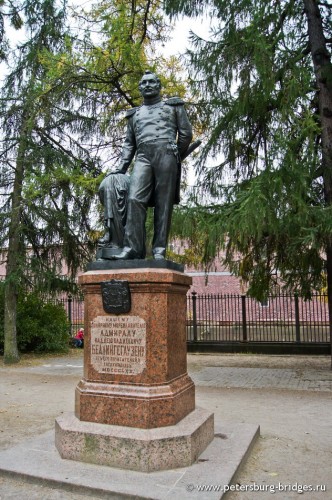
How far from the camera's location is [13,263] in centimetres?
1285

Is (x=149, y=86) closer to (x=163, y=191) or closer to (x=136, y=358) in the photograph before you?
(x=163, y=191)

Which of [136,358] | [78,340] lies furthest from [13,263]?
[136,358]

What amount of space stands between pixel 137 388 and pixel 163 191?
81.0 inches

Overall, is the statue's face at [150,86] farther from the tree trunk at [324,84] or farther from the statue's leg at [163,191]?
the tree trunk at [324,84]

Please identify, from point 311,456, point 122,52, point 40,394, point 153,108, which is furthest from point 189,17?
point 311,456

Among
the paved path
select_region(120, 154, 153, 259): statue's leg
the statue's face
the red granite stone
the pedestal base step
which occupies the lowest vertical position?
the paved path

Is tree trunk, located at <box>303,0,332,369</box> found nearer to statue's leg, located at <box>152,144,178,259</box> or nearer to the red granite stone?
statue's leg, located at <box>152,144,178,259</box>

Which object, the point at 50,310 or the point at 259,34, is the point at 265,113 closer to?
the point at 259,34

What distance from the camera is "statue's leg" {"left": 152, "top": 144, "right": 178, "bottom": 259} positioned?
4895mm

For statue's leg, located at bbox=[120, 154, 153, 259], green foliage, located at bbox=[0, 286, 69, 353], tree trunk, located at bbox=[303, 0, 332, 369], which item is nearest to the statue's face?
statue's leg, located at bbox=[120, 154, 153, 259]

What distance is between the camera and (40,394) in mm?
8492

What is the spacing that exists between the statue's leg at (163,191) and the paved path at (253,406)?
2.38 metres

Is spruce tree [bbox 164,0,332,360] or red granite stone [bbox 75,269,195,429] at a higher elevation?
spruce tree [bbox 164,0,332,360]

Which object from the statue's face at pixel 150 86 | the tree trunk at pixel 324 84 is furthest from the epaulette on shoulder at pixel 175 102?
the tree trunk at pixel 324 84
